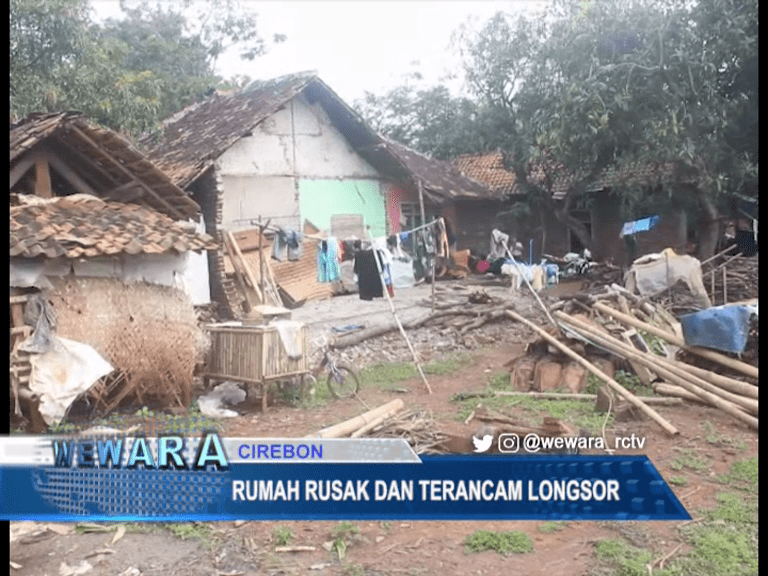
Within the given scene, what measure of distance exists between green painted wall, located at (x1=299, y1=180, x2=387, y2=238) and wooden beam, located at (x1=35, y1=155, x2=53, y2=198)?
8.74 ft

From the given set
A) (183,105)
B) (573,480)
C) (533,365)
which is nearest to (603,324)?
(533,365)

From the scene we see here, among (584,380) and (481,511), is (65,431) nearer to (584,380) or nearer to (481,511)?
(481,511)

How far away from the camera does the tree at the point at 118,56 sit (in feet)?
16.1

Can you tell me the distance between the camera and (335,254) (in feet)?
22.5

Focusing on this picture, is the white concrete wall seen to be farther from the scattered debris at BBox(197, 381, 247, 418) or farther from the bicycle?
the bicycle

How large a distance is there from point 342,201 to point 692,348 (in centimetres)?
426

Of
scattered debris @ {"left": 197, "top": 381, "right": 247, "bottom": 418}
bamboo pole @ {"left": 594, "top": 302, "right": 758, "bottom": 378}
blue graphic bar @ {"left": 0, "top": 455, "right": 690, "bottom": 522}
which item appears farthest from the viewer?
bamboo pole @ {"left": 594, "top": 302, "right": 758, "bottom": 378}

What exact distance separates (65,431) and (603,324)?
187 inches

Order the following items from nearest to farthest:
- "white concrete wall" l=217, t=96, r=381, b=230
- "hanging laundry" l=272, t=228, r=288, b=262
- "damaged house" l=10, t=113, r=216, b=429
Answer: "damaged house" l=10, t=113, r=216, b=429 → "hanging laundry" l=272, t=228, r=288, b=262 → "white concrete wall" l=217, t=96, r=381, b=230

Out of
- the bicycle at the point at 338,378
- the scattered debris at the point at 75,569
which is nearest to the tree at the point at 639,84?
the bicycle at the point at 338,378

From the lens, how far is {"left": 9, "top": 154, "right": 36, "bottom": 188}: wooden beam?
5066mm

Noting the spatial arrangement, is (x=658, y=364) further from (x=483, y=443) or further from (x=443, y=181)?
(x=443, y=181)

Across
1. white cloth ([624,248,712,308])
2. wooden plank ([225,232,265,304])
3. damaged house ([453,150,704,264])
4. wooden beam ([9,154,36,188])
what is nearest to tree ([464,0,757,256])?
damaged house ([453,150,704,264])

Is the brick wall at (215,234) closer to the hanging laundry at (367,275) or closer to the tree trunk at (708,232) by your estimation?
the hanging laundry at (367,275)
